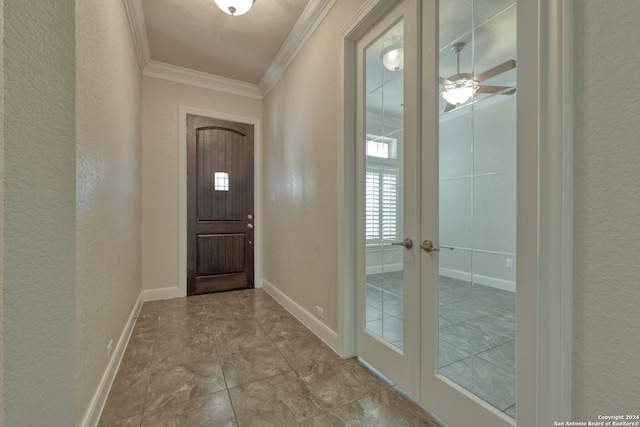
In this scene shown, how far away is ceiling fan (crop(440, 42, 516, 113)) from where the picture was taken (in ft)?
3.69

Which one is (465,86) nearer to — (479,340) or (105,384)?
(479,340)

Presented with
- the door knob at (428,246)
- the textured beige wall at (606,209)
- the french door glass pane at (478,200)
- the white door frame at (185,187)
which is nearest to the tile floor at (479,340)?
the french door glass pane at (478,200)

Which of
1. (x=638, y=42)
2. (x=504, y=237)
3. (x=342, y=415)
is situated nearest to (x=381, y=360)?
(x=342, y=415)

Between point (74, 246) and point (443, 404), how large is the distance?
6.08ft

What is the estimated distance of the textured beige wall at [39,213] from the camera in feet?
2.56

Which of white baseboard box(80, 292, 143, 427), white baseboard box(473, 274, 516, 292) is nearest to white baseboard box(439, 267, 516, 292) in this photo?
white baseboard box(473, 274, 516, 292)

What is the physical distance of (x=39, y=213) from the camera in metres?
0.90

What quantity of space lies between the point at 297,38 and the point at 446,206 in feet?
7.58

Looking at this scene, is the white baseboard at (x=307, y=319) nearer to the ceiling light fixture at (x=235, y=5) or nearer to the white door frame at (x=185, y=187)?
the white door frame at (x=185, y=187)

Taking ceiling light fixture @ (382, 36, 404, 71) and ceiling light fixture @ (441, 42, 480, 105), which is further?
ceiling light fixture @ (382, 36, 404, 71)

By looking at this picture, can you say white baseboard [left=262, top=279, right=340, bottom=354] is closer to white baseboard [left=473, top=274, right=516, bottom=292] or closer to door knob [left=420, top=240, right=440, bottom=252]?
door knob [left=420, top=240, right=440, bottom=252]

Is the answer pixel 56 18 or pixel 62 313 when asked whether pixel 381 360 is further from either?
pixel 56 18

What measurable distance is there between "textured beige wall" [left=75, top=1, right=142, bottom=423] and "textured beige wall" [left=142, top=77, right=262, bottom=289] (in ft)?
2.85

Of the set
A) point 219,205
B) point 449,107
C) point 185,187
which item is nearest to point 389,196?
point 449,107
